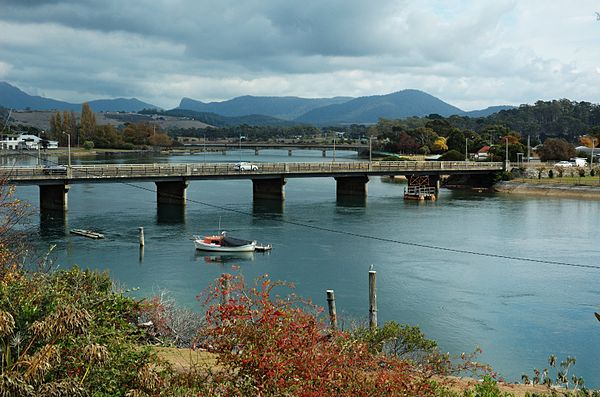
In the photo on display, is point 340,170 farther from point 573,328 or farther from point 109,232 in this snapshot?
point 573,328

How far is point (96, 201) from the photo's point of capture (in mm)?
80375

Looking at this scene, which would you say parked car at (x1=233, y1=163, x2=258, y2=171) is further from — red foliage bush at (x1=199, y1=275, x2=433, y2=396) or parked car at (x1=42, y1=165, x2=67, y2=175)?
red foliage bush at (x1=199, y1=275, x2=433, y2=396)

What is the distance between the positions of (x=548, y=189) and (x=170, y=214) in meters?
54.8

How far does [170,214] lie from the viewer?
225 feet

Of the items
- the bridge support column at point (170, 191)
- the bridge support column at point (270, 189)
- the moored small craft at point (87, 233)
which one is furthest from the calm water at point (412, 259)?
the bridge support column at point (170, 191)

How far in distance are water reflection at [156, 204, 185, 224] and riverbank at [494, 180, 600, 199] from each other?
167 ft

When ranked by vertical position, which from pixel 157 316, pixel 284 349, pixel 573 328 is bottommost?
pixel 573 328

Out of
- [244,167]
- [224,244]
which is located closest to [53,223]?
[224,244]

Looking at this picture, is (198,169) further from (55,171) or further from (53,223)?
(53,223)

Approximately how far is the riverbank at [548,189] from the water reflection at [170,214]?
51048 millimetres

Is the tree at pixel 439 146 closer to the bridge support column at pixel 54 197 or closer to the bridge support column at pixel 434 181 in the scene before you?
the bridge support column at pixel 434 181

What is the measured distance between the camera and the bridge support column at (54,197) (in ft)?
218

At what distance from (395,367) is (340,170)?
72.8m

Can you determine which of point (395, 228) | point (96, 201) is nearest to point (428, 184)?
point (395, 228)
